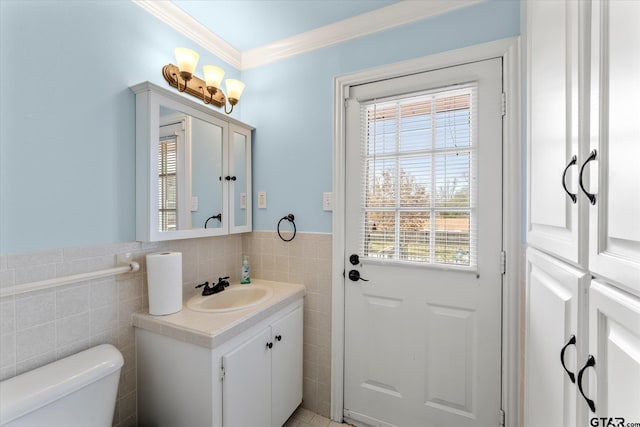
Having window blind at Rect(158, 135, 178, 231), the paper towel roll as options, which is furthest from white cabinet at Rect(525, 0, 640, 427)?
window blind at Rect(158, 135, 178, 231)

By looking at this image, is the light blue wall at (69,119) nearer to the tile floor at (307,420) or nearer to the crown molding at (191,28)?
the crown molding at (191,28)

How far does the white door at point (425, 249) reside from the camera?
54.1 inches

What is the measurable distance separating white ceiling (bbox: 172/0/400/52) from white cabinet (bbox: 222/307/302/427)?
1797 millimetres

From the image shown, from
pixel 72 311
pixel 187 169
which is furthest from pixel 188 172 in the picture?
pixel 72 311

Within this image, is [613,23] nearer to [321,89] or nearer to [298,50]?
[321,89]

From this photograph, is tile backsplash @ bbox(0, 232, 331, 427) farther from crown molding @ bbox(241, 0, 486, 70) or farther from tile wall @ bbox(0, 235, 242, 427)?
crown molding @ bbox(241, 0, 486, 70)

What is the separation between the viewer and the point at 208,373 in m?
1.13

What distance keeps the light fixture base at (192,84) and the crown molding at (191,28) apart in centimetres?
26

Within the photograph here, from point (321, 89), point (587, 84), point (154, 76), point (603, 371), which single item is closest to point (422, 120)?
point (321, 89)

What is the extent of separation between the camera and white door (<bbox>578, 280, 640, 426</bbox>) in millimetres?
458

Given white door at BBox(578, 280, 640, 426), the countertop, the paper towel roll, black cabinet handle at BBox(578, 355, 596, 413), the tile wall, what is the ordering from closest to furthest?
white door at BBox(578, 280, 640, 426) → black cabinet handle at BBox(578, 355, 596, 413) → the tile wall → the countertop → the paper towel roll

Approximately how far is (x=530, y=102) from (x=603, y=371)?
3.20 feet

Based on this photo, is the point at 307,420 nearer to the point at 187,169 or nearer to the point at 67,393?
the point at 67,393

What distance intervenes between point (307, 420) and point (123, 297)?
1314 mm
